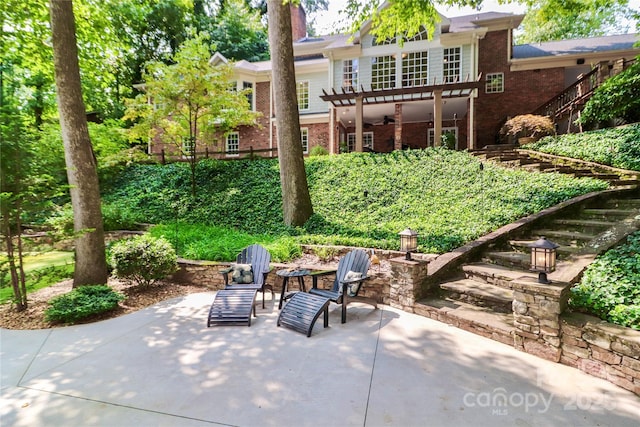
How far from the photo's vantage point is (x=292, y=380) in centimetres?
293

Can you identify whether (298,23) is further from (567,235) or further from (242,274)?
(567,235)

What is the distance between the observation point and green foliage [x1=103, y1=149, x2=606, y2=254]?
6.72 metres

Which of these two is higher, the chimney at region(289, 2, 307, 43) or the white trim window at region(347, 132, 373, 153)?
the chimney at region(289, 2, 307, 43)

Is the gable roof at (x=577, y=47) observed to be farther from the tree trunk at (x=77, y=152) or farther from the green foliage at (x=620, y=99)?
the tree trunk at (x=77, y=152)

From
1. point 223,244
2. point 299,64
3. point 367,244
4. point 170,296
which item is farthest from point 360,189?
point 299,64

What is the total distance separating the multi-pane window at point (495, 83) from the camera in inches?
617

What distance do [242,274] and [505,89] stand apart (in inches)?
645

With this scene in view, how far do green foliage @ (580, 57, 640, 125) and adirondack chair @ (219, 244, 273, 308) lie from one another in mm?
10488

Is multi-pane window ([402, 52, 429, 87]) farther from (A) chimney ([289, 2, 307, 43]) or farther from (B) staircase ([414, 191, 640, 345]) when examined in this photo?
(B) staircase ([414, 191, 640, 345])

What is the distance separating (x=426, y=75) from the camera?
14.6 metres

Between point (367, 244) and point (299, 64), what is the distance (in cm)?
1384

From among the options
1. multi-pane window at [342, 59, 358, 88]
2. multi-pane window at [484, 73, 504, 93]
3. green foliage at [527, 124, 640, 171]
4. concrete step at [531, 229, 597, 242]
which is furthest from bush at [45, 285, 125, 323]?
multi-pane window at [484, 73, 504, 93]

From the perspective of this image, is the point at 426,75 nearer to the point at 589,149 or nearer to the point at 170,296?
the point at 589,149

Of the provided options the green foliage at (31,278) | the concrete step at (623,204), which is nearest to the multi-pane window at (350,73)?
the concrete step at (623,204)
